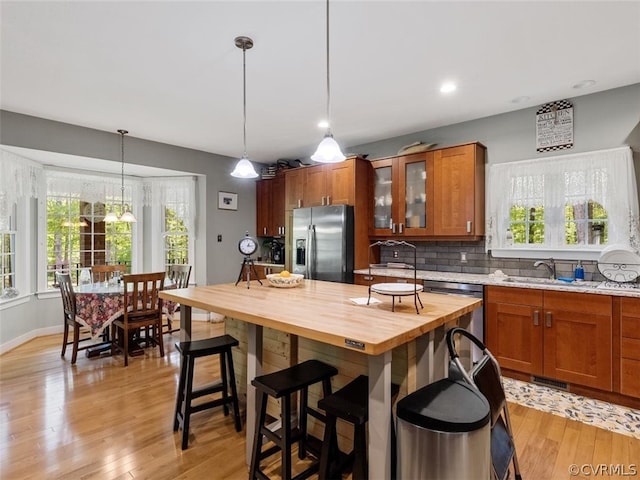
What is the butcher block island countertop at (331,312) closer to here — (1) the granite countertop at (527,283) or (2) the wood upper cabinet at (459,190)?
(1) the granite countertop at (527,283)

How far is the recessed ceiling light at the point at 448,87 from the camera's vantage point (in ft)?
9.74

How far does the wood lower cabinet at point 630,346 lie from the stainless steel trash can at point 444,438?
6.64 ft

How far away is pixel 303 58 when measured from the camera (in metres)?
2.55

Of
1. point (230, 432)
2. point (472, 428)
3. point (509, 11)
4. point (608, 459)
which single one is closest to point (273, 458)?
point (230, 432)

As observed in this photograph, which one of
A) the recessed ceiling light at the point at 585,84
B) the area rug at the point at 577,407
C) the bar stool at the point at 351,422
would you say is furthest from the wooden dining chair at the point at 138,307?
the recessed ceiling light at the point at 585,84

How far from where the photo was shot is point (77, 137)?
4.03 m

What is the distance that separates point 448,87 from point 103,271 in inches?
184

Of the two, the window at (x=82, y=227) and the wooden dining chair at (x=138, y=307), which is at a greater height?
the window at (x=82, y=227)

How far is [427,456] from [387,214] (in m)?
3.35

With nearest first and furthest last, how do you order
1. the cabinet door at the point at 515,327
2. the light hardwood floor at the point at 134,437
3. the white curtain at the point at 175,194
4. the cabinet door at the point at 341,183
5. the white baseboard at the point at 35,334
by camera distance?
the light hardwood floor at the point at 134,437 → the cabinet door at the point at 515,327 → the white baseboard at the point at 35,334 → the cabinet door at the point at 341,183 → the white curtain at the point at 175,194

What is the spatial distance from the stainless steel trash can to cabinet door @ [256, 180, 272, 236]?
4.76 meters

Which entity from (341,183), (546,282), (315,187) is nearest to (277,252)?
(315,187)

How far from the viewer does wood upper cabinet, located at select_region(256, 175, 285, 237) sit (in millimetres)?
5719

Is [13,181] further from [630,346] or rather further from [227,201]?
[630,346]
